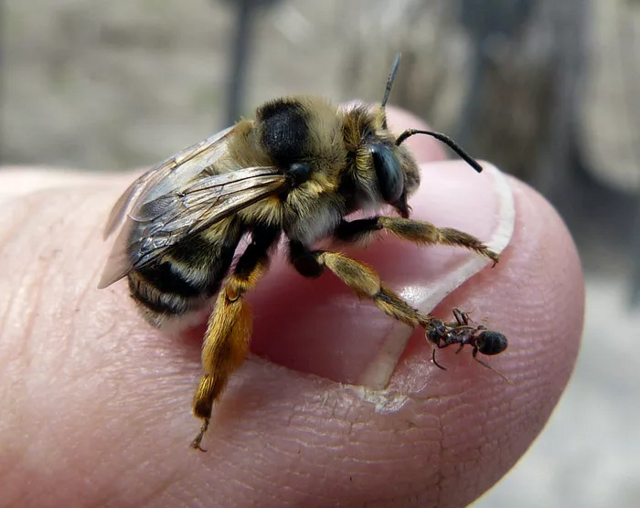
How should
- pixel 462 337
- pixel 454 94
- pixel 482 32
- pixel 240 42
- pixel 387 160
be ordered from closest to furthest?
1. pixel 462 337
2. pixel 387 160
3. pixel 240 42
4. pixel 482 32
5. pixel 454 94

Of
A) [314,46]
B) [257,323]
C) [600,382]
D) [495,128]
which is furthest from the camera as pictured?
[314,46]

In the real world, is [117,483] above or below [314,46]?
above

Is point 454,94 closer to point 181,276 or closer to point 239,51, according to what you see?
point 239,51

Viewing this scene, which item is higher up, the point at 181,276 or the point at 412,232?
the point at 412,232

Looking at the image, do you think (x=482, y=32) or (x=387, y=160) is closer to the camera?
(x=387, y=160)

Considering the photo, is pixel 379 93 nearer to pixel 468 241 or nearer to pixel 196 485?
pixel 468 241

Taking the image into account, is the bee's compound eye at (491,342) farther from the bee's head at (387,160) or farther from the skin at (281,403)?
the bee's head at (387,160)

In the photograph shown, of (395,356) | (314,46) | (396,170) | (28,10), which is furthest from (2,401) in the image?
(28,10)

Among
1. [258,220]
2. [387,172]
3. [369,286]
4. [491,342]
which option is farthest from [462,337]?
[258,220]

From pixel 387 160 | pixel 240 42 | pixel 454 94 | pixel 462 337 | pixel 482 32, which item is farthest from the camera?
pixel 454 94
